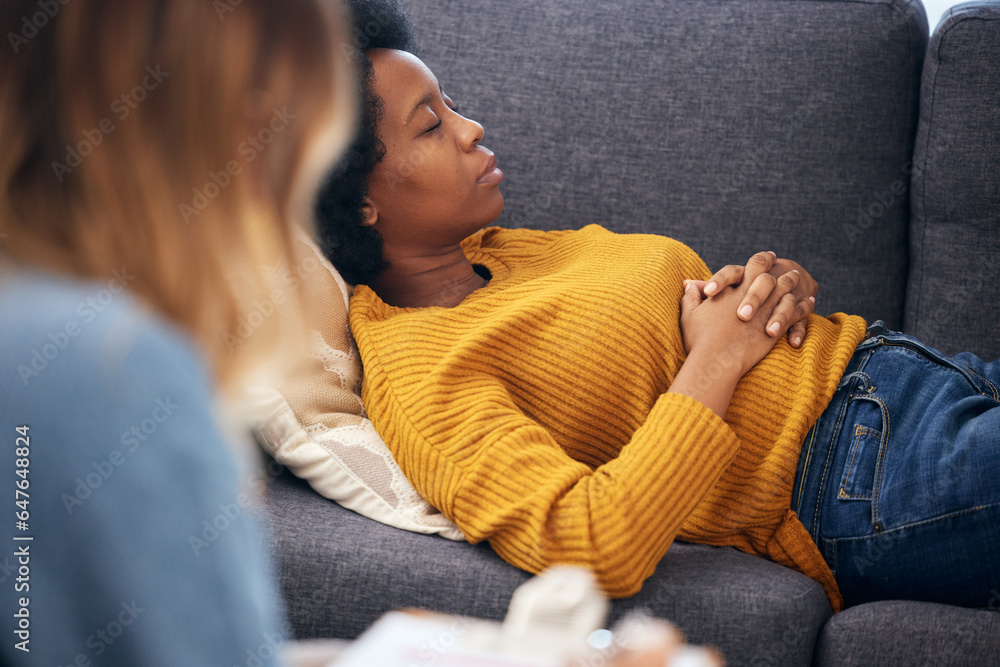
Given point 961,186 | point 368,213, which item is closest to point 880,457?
point 961,186

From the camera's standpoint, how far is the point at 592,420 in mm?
1062

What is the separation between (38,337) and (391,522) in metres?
0.70

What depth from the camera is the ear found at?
1.26 m

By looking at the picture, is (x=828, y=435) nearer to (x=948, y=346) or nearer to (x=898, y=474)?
(x=898, y=474)

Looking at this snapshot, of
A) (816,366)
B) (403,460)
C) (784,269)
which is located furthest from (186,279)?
(784,269)

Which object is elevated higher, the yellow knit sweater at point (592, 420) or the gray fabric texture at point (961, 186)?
the gray fabric texture at point (961, 186)

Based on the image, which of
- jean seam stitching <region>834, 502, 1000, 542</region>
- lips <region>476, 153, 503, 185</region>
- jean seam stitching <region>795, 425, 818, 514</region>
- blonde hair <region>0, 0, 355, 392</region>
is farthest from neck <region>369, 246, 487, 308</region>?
blonde hair <region>0, 0, 355, 392</region>

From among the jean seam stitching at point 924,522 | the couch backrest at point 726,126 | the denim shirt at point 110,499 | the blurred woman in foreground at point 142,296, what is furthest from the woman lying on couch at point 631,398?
the denim shirt at point 110,499

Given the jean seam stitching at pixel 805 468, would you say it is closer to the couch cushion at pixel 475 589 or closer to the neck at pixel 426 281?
the couch cushion at pixel 475 589

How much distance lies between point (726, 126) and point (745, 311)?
1.77 ft

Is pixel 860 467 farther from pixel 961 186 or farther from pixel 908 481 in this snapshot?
pixel 961 186

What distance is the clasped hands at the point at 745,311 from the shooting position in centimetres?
107

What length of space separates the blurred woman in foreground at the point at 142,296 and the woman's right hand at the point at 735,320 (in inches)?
26.6

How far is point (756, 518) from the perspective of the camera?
99cm
